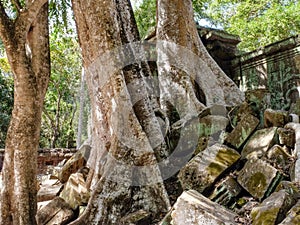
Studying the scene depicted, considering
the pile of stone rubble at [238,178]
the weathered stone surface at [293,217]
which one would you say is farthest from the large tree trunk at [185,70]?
the weathered stone surface at [293,217]

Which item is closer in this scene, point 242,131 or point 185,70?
point 242,131

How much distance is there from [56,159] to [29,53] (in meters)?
4.24

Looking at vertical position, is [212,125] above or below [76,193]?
above

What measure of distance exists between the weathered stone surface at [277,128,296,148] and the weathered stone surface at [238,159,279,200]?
1.44 feet

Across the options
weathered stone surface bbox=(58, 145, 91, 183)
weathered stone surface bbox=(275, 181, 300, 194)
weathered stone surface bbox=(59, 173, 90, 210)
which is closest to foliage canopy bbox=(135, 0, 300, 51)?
weathered stone surface bbox=(58, 145, 91, 183)

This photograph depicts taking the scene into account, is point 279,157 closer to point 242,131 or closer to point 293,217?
point 242,131

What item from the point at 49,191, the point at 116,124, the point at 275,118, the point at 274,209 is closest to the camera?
the point at 274,209

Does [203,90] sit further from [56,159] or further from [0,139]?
[0,139]

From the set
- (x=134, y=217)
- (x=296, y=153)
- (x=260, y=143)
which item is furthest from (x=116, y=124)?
(x=296, y=153)

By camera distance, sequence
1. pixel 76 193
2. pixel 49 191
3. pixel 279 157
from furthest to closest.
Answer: pixel 49 191 → pixel 76 193 → pixel 279 157

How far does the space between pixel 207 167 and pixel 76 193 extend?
5.23 ft

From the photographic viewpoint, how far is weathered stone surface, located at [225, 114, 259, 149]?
3070 millimetres

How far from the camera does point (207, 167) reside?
2.76m

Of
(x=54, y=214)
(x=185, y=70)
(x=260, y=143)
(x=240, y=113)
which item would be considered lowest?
(x=54, y=214)
